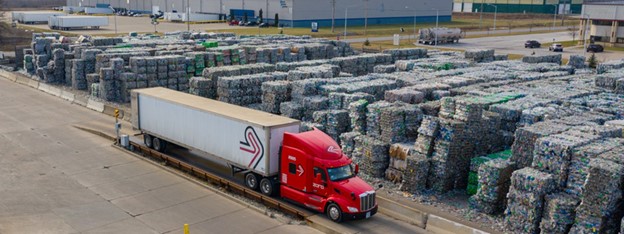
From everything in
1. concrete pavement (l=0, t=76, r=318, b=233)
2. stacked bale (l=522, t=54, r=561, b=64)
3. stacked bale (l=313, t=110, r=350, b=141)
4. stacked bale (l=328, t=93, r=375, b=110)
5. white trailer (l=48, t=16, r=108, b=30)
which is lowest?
concrete pavement (l=0, t=76, r=318, b=233)

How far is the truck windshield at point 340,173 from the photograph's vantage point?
18.6 m

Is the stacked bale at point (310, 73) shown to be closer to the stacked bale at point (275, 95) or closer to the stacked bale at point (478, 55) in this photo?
the stacked bale at point (275, 95)

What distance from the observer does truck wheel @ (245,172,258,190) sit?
68.5 feet

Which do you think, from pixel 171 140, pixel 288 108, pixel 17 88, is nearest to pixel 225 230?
pixel 171 140

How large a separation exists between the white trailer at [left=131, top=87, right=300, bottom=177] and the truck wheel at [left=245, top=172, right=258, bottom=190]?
0.40 m

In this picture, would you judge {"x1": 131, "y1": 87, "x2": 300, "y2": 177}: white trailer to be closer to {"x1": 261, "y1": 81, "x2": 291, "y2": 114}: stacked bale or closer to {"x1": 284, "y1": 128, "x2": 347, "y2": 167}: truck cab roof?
{"x1": 284, "y1": 128, "x2": 347, "y2": 167}: truck cab roof

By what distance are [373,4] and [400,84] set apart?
78.1 metres

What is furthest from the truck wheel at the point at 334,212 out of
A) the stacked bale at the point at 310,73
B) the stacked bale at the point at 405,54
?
the stacked bale at the point at 405,54

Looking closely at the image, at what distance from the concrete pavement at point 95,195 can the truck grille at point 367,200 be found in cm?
184

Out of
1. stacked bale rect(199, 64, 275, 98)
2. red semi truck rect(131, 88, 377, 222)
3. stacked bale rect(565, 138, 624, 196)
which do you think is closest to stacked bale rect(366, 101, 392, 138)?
red semi truck rect(131, 88, 377, 222)

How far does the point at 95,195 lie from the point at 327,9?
84.2 m

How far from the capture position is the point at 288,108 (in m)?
27.7

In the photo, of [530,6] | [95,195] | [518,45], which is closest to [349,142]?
[95,195]

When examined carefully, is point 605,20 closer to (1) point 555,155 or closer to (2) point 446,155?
(2) point 446,155
